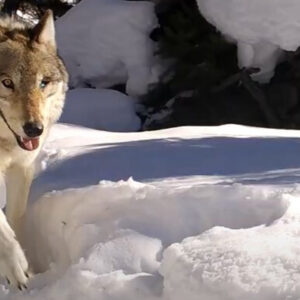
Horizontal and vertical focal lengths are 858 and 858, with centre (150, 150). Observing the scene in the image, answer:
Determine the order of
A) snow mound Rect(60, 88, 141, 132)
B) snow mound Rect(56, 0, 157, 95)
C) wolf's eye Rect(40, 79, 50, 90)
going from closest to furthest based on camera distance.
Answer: wolf's eye Rect(40, 79, 50, 90) → snow mound Rect(60, 88, 141, 132) → snow mound Rect(56, 0, 157, 95)

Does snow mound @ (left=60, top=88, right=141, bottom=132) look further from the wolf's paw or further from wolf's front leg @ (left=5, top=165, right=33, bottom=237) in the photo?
the wolf's paw

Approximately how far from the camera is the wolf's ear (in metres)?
4.41

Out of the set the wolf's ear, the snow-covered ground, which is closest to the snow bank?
the snow-covered ground

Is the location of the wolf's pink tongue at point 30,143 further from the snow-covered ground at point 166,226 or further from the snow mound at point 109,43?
the snow mound at point 109,43

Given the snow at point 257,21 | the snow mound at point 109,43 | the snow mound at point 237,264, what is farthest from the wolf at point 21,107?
the snow mound at point 109,43

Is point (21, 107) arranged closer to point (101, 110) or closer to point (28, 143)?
point (28, 143)

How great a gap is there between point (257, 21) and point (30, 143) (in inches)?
171

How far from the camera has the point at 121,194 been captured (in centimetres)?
408

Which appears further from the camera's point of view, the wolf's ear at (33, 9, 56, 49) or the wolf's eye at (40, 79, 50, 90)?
the wolf's ear at (33, 9, 56, 49)

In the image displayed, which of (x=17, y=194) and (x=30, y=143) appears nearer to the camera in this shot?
(x=30, y=143)

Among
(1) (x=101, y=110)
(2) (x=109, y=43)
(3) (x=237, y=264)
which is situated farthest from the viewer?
(2) (x=109, y=43)

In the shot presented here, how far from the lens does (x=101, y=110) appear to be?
9.06 metres

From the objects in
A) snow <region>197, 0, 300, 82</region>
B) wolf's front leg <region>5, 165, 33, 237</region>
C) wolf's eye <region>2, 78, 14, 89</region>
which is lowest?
snow <region>197, 0, 300, 82</region>

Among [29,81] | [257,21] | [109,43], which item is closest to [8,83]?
[29,81]
